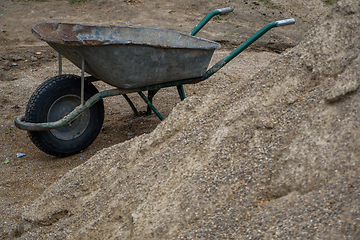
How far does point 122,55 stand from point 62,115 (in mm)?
912

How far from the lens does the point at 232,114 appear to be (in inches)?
86.9

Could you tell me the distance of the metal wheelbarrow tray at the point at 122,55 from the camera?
2.96 metres

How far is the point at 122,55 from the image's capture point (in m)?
3.03

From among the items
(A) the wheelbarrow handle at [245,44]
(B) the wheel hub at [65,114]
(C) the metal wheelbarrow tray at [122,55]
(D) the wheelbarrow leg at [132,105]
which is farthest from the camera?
(D) the wheelbarrow leg at [132,105]

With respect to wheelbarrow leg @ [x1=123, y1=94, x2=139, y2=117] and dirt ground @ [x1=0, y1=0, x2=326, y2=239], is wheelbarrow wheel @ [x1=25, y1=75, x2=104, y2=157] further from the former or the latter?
wheelbarrow leg @ [x1=123, y1=94, x2=139, y2=117]

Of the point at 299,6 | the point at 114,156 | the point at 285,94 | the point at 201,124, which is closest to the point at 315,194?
the point at 285,94

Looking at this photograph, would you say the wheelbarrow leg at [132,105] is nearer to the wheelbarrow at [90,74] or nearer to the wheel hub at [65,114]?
the wheelbarrow at [90,74]

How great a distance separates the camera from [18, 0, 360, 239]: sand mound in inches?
64.7

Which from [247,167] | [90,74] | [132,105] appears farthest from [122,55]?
[247,167]

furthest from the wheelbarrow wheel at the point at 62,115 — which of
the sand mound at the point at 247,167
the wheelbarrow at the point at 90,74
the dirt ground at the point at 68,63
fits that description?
the sand mound at the point at 247,167

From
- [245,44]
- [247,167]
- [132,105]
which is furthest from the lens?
[132,105]

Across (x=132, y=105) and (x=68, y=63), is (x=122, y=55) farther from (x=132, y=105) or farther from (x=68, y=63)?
(x=68, y=63)

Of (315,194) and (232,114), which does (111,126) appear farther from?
(315,194)

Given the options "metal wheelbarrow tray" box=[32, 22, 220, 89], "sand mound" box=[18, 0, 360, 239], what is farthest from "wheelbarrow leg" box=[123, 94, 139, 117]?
"sand mound" box=[18, 0, 360, 239]
